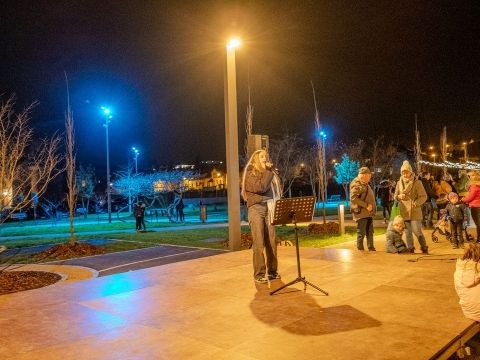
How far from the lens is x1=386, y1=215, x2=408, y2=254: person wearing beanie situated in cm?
909

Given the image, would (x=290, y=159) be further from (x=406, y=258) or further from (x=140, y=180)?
(x=406, y=258)

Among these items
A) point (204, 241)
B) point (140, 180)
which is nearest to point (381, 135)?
point (140, 180)

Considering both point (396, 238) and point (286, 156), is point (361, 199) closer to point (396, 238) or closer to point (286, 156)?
point (396, 238)

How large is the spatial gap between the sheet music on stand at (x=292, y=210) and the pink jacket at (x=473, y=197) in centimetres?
619

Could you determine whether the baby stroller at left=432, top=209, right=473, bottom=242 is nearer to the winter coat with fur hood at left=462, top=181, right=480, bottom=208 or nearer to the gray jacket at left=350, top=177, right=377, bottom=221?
the winter coat with fur hood at left=462, top=181, right=480, bottom=208

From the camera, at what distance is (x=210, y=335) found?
443cm

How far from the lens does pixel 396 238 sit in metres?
9.16

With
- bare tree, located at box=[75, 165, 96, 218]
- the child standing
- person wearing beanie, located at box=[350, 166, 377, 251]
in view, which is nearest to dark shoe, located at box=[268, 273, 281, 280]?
person wearing beanie, located at box=[350, 166, 377, 251]

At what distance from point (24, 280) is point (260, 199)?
5864 millimetres

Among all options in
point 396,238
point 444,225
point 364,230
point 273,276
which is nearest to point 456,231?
point 444,225

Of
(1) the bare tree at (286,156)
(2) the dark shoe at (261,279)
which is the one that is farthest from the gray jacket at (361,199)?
(1) the bare tree at (286,156)

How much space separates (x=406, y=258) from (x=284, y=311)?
3992 millimetres

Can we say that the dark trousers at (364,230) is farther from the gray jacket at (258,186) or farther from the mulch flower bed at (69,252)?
the mulch flower bed at (69,252)

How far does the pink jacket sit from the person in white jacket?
6475mm
